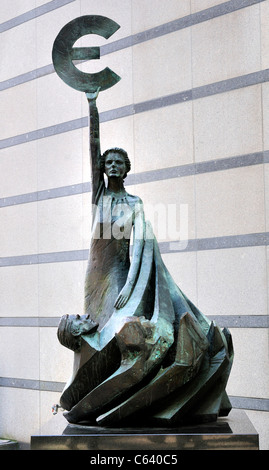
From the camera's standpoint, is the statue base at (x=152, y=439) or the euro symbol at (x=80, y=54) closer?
the statue base at (x=152, y=439)

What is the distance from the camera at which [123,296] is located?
5223mm

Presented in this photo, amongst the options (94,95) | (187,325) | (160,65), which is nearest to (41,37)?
(160,65)

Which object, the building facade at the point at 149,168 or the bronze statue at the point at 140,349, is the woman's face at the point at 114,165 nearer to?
the bronze statue at the point at 140,349

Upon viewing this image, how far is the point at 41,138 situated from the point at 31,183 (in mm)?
582

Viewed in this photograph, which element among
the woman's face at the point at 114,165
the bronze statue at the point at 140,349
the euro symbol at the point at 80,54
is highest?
the euro symbol at the point at 80,54

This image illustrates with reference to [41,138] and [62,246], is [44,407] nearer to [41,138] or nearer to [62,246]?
[62,246]

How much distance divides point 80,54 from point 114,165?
3.17 feet

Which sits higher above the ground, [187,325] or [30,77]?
[30,77]

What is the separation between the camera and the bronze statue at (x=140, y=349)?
16.0ft

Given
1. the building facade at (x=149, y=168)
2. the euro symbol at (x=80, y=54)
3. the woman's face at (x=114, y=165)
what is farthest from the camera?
the building facade at (x=149, y=168)

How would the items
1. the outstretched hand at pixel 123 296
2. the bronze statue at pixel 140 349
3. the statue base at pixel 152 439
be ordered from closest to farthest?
the statue base at pixel 152 439 < the bronze statue at pixel 140 349 < the outstretched hand at pixel 123 296

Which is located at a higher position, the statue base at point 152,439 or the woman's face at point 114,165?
the woman's face at point 114,165

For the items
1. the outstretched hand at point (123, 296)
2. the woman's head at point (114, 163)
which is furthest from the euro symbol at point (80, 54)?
the outstretched hand at point (123, 296)
